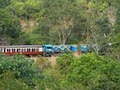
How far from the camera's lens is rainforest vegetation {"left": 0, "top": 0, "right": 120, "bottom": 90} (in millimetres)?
18797

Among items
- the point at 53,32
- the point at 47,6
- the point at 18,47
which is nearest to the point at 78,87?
the point at 18,47

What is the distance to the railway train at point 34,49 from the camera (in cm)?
2912

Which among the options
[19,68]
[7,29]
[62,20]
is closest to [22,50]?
[7,29]

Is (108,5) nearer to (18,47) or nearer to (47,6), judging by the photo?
(47,6)

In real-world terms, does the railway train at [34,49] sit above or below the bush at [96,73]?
above

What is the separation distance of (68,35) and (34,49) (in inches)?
172

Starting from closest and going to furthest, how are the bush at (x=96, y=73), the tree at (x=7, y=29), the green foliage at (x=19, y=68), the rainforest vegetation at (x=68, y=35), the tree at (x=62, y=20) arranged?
the bush at (x=96, y=73)
the green foliage at (x=19, y=68)
the rainforest vegetation at (x=68, y=35)
the tree at (x=7, y=29)
the tree at (x=62, y=20)

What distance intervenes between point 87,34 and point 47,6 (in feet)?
15.9

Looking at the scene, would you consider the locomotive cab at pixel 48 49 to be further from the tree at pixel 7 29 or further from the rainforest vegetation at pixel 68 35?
the tree at pixel 7 29

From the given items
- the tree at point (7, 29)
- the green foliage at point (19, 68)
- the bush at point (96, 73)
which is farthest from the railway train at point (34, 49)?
the green foliage at point (19, 68)

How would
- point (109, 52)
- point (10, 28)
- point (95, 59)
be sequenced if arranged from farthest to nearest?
point (10, 28)
point (109, 52)
point (95, 59)

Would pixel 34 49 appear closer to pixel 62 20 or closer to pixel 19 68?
pixel 62 20

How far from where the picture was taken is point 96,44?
27656mm

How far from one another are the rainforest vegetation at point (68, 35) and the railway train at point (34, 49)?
215 cm
